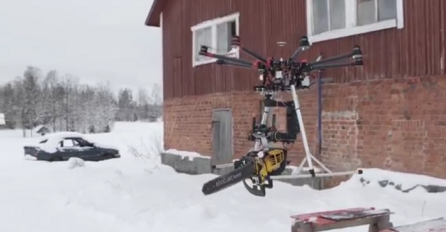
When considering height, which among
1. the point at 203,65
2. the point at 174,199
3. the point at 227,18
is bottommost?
the point at 174,199

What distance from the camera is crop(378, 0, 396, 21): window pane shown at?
8.93 meters

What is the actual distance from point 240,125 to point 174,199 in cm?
380

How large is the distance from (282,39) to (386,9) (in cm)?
276

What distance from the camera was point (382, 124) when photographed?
9.13 m

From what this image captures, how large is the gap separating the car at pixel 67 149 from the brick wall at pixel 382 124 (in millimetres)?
14308

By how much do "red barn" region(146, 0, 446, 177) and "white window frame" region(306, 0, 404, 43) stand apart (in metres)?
0.02

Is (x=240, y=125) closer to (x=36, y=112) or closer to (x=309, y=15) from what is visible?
(x=309, y=15)

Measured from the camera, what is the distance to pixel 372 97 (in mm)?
9305

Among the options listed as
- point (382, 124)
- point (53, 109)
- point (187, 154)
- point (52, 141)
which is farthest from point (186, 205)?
point (53, 109)

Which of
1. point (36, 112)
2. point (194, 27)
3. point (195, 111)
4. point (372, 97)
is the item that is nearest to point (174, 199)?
point (372, 97)

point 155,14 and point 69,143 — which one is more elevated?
point 155,14

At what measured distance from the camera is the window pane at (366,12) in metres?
9.23

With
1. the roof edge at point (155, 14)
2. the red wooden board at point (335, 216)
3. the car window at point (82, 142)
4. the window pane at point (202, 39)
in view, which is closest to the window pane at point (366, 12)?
the red wooden board at point (335, 216)

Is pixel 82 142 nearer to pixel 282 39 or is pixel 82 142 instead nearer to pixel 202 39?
pixel 202 39
